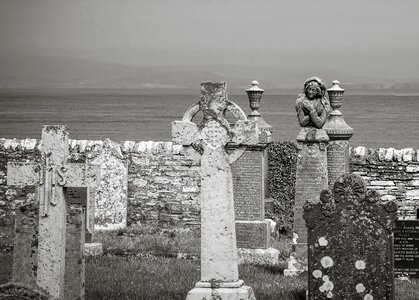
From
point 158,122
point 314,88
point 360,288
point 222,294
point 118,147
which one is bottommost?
point 222,294

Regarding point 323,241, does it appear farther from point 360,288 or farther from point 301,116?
point 301,116

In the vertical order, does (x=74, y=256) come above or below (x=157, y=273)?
above

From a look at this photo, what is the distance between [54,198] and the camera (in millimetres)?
10320

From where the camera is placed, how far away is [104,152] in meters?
19.0

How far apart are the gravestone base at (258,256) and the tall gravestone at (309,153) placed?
1503 millimetres

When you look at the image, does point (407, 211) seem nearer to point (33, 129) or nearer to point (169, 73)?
point (33, 129)

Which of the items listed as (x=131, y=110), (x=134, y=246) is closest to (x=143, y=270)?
(x=134, y=246)

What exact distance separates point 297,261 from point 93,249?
342 centimetres

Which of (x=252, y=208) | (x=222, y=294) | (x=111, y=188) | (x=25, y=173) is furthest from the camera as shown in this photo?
(x=111, y=188)

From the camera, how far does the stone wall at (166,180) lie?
1925 cm

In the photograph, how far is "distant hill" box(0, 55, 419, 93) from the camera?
127m

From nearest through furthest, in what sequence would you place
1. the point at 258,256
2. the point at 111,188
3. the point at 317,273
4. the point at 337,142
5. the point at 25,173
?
1. the point at 317,273
2. the point at 25,173
3. the point at 258,256
4. the point at 337,142
5. the point at 111,188

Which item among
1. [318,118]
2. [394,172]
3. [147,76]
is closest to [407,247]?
[318,118]

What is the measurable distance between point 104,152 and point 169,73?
120 meters
